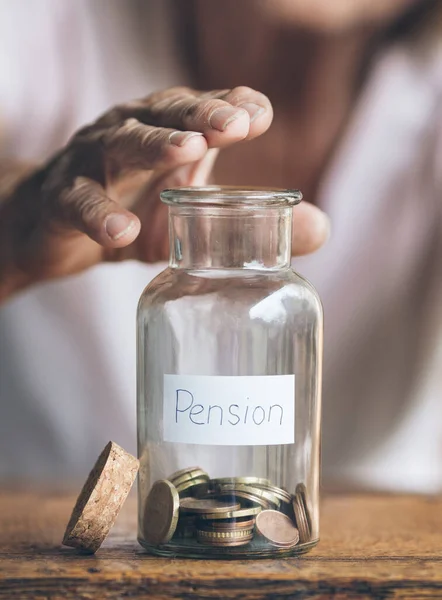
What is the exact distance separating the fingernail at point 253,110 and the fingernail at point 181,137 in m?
0.05

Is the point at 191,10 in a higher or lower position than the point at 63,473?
higher

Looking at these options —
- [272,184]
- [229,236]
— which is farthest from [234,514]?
[272,184]

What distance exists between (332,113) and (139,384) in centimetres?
46

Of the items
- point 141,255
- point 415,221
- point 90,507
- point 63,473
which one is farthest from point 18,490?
point 415,221

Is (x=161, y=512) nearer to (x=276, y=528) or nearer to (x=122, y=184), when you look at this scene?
(x=276, y=528)

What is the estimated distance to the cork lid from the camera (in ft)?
2.33

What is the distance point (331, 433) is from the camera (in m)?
1.12

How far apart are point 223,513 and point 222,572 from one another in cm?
5

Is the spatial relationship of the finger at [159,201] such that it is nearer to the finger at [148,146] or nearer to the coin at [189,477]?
the finger at [148,146]

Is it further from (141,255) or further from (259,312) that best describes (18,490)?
(259,312)

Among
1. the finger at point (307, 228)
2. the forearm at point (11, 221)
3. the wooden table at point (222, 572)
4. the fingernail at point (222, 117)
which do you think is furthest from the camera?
the forearm at point (11, 221)

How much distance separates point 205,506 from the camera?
710mm

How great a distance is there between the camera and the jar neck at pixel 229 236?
0.76 metres

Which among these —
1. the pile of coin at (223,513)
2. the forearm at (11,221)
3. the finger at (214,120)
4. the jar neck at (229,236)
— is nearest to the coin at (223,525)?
the pile of coin at (223,513)
